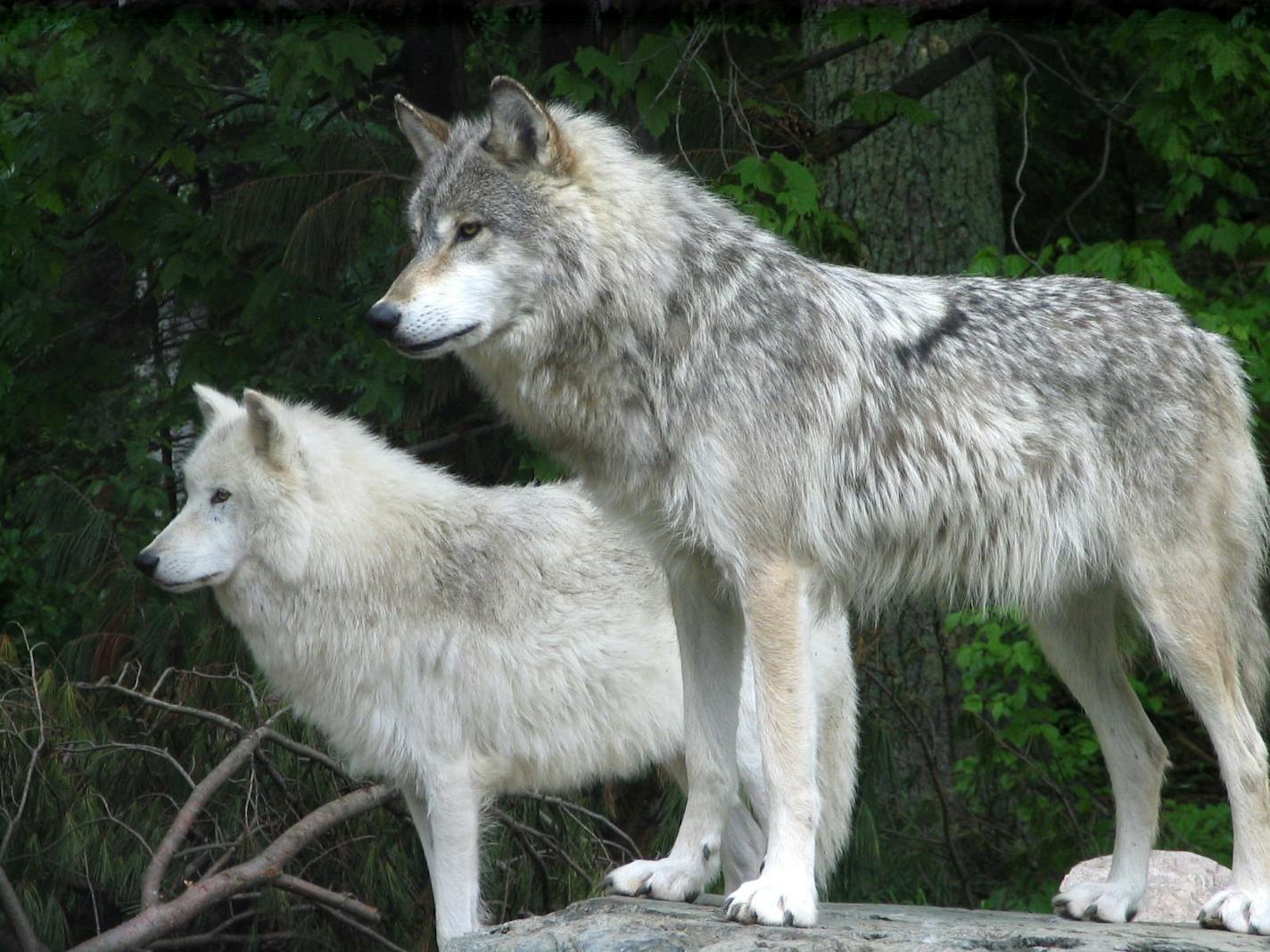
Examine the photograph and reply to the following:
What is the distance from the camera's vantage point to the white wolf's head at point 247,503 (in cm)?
534

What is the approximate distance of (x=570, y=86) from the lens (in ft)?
21.7

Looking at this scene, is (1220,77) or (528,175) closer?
(528,175)

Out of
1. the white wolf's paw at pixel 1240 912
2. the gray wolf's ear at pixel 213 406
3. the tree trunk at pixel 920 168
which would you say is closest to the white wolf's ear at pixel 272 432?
the gray wolf's ear at pixel 213 406

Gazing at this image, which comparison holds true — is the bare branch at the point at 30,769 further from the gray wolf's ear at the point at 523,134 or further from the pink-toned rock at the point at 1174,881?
the pink-toned rock at the point at 1174,881

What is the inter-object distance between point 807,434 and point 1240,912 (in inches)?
65.9

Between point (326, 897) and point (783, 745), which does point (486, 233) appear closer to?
point (783, 745)

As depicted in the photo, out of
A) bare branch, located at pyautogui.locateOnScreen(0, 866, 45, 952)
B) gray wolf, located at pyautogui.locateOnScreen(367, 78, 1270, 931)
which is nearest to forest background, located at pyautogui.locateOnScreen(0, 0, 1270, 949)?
bare branch, located at pyautogui.locateOnScreen(0, 866, 45, 952)

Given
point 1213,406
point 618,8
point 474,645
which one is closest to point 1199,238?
point 618,8

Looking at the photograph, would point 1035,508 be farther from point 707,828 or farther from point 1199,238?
point 1199,238

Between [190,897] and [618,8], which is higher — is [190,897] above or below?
below

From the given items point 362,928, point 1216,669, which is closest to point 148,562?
point 362,928

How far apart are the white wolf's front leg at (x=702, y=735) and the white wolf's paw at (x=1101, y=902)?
1.05 meters

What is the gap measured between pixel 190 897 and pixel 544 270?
280 centimetres

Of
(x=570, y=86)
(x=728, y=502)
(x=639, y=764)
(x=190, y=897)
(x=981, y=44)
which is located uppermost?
(x=981, y=44)
